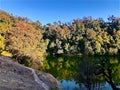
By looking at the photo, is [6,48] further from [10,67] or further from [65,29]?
[65,29]

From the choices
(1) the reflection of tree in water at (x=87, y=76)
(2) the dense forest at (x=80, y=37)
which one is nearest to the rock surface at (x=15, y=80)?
(1) the reflection of tree in water at (x=87, y=76)

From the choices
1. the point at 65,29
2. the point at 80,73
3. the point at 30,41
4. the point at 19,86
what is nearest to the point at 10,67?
the point at 19,86

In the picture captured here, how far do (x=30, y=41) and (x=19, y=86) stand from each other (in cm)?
5360

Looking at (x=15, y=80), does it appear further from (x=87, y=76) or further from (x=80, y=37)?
(x=80, y=37)

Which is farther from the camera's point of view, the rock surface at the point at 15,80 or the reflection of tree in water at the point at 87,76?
the reflection of tree in water at the point at 87,76

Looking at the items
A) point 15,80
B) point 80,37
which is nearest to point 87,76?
point 15,80

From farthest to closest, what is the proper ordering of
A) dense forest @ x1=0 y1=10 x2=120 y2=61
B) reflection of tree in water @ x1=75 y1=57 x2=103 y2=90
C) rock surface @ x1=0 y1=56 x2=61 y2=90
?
dense forest @ x1=0 y1=10 x2=120 y2=61 < reflection of tree in water @ x1=75 y1=57 x2=103 y2=90 < rock surface @ x1=0 y1=56 x2=61 y2=90

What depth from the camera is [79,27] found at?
346 feet

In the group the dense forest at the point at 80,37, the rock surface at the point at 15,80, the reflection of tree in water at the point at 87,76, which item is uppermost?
the dense forest at the point at 80,37

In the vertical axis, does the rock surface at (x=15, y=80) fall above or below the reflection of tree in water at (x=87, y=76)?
above

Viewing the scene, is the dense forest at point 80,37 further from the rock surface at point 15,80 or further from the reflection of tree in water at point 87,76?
the rock surface at point 15,80

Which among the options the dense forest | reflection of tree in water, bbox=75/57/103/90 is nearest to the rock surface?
reflection of tree in water, bbox=75/57/103/90

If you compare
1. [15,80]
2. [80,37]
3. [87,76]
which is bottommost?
[87,76]

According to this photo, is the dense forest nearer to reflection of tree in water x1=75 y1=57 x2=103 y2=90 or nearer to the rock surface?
reflection of tree in water x1=75 y1=57 x2=103 y2=90
